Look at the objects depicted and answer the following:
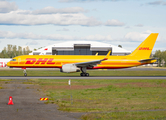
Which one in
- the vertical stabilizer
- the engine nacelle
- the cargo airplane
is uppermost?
the vertical stabilizer

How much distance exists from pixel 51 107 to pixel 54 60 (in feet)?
92.1

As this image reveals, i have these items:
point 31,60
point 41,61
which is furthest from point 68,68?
point 31,60

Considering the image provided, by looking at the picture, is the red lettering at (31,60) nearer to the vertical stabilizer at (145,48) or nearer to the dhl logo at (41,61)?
the dhl logo at (41,61)

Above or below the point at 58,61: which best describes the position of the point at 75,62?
below

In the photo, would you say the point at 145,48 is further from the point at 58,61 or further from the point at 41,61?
the point at 41,61

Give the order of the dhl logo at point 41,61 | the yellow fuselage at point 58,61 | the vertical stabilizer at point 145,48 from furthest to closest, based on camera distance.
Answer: the vertical stabilizer at point 145,48 → the yellow fuselage at point 58,61 → the dhl logo at point 41,61

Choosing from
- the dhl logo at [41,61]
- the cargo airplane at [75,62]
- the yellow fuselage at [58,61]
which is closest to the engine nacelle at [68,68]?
the cargo airplane at [75,62]

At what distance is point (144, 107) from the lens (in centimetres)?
1622

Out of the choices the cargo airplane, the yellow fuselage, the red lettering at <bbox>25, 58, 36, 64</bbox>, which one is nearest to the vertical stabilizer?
the cargo airplane

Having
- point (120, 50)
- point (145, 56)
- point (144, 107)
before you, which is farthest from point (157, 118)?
point (120, 50)

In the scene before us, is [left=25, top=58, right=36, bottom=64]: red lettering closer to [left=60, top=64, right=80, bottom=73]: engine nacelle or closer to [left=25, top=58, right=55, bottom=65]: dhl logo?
[left=25, top=58, right=55, bottom=65]: dhl logo

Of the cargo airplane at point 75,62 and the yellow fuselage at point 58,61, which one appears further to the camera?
the yellow fuselage at point 58,61

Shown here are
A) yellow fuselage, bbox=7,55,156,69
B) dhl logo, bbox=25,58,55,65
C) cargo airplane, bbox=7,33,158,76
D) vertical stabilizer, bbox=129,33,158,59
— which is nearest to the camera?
cargo airplane, bbox=7,33,158,76

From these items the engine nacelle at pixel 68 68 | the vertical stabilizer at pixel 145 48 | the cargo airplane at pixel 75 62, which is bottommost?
the engine nacelle at pixel 68 68
